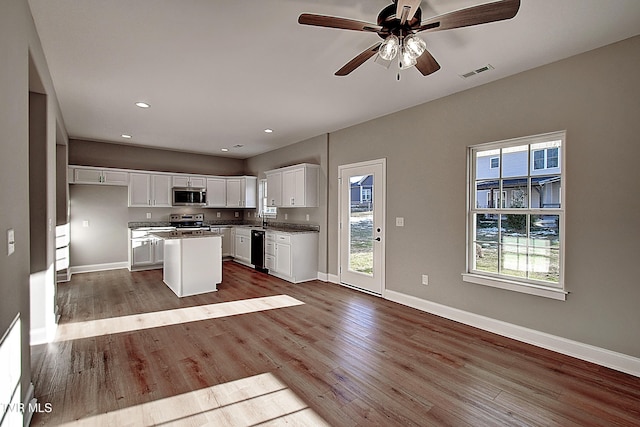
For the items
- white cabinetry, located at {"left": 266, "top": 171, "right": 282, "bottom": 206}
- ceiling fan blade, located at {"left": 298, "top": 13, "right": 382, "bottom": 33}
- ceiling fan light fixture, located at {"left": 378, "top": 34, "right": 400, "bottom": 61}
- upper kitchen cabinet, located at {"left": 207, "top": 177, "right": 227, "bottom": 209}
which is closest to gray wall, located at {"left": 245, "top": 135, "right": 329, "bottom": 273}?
white cabinetry, located at {"left": 266, "top": 171, "right": 282, "bottom": 206}

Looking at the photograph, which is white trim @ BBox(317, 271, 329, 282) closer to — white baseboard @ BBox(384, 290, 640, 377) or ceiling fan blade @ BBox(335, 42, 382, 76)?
white baseboard @ BBox(384, 290, 640, 377)

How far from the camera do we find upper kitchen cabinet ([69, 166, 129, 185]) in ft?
19.9

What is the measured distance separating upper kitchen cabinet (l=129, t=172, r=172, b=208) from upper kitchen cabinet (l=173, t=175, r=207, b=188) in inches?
6.0

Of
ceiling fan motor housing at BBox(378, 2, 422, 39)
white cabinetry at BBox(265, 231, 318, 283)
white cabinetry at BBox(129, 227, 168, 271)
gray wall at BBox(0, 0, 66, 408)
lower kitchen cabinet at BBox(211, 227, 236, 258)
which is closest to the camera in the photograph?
gray wall at BBox(0, 0, 66, 408)

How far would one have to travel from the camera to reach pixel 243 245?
735cm

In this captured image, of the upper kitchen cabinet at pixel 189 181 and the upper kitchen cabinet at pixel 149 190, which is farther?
the upper kitchen cabinet at pixel 189 181

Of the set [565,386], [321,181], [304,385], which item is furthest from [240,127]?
[565,386]

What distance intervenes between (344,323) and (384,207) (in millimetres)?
1824

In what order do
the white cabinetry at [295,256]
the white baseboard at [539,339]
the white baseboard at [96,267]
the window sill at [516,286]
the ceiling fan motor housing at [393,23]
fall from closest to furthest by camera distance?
the ceiling fan motor housing at [393,23], the white baseboard at [539,339], the window sill at [516,286], the white cabinetry at [295,256], the white baseboard at [96,267]

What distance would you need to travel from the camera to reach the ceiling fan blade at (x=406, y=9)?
1678 millimetres

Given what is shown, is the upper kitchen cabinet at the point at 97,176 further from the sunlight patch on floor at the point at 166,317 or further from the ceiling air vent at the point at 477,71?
the ceiling air vent at the point at 477,71

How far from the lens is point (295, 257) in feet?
18.4

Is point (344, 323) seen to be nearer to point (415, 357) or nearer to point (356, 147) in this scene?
point (415, 357)

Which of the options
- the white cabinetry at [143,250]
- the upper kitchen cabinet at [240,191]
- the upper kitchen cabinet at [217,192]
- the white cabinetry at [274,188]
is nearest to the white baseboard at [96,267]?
the white cabinetry at [143,250]
